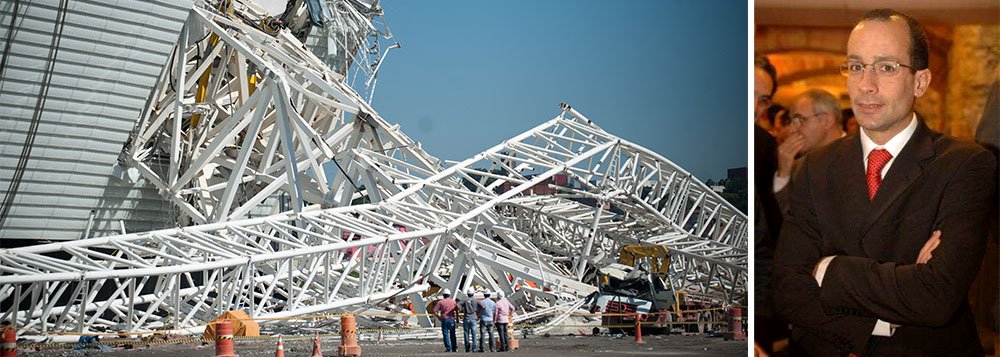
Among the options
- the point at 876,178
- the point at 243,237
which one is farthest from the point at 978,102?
the point at 243,237

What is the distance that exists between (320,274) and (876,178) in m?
18.6

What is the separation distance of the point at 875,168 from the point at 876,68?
1.11 metres

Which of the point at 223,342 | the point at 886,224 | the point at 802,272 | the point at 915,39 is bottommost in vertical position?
the point at 223,342

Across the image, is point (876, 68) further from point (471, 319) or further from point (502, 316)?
point (471, 319)

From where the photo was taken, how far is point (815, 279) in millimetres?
13039

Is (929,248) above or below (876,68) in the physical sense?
Answer: below

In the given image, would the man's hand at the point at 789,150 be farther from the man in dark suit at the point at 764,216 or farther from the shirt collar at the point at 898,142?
the shirt collar at the point at 898,142

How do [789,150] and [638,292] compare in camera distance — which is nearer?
[789,150]

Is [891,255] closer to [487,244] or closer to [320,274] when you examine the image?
Result: [487,244]

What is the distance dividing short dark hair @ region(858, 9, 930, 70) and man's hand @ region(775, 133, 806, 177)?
4.80 feet

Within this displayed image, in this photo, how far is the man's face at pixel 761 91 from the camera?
13438 millimetres

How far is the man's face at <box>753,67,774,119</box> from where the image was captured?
13438 mm

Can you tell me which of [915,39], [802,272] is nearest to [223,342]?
[802,272]

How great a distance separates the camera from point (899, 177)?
1279 centimetres
